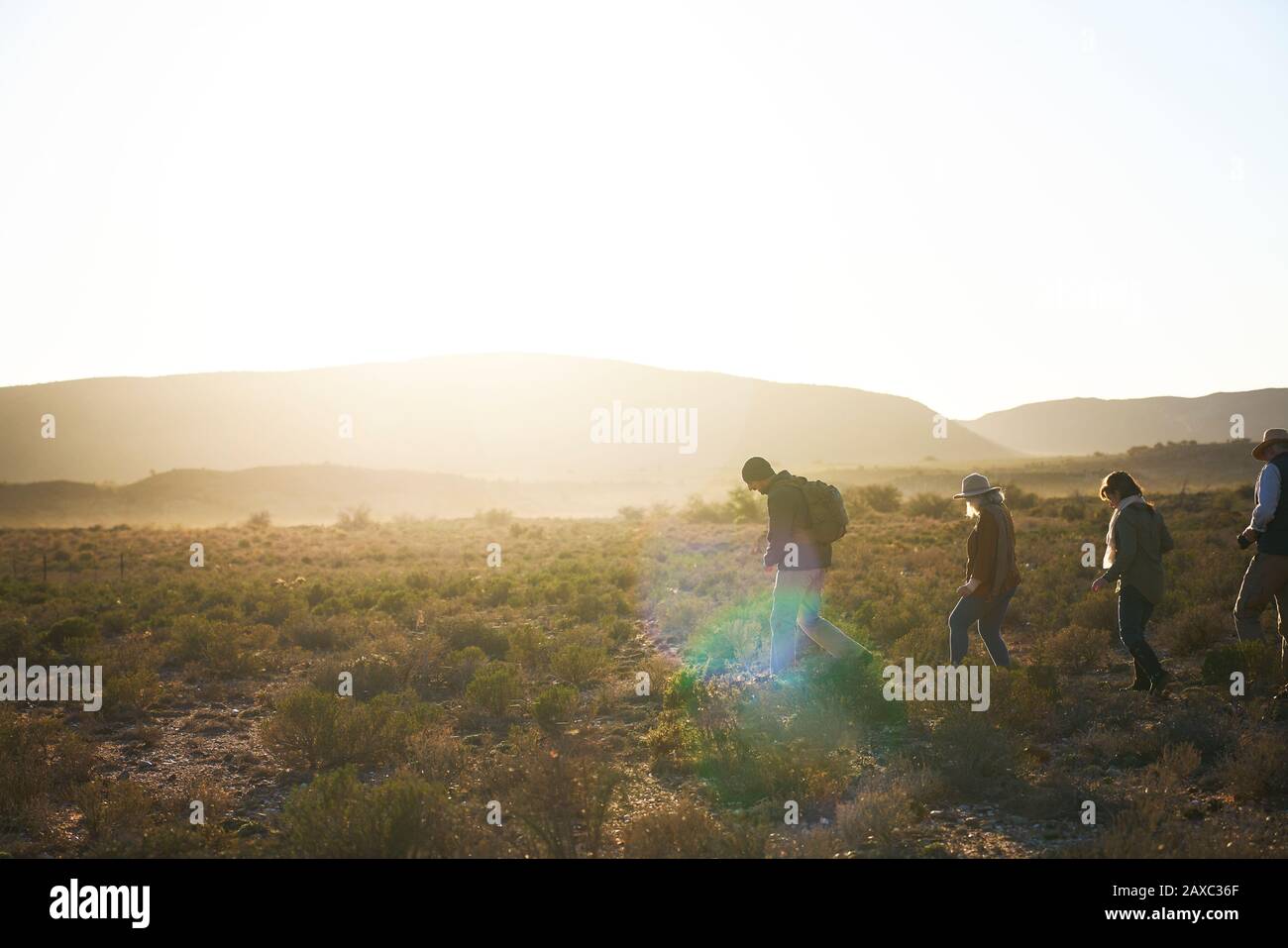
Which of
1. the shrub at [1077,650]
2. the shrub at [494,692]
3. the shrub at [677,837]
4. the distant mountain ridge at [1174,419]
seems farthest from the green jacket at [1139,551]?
the distant mountain ridge at [1174,419]

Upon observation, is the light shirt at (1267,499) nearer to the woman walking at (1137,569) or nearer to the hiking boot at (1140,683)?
the woman walking at (1137,569)

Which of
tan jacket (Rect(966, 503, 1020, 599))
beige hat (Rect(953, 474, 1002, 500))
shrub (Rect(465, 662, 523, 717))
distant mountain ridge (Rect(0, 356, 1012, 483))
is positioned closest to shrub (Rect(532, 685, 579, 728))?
shrub (Rect(465, 662, 523, 717))

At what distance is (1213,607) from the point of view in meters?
10.2

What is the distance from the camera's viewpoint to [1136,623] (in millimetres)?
7402

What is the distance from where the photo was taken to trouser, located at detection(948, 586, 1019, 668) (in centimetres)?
761

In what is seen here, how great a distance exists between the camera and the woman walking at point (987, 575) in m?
7.55

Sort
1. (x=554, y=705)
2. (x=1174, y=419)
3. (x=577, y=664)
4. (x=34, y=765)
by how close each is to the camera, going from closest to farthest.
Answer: (x=34, y=765)
(x=554, y=705)
(x=577, y=664)
(x=1174, y=419)

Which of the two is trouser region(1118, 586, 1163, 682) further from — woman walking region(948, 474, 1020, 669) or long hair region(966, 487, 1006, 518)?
long hair region(966, 487, 1006, 518)

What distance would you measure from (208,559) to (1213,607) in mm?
26447

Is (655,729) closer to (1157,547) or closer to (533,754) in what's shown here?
(533,754)

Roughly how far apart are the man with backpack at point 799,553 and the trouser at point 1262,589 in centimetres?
316

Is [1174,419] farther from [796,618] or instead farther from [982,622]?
[796,618]

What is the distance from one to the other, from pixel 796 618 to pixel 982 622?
5.54ft

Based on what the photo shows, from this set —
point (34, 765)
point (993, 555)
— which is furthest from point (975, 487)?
point (34, 765)
